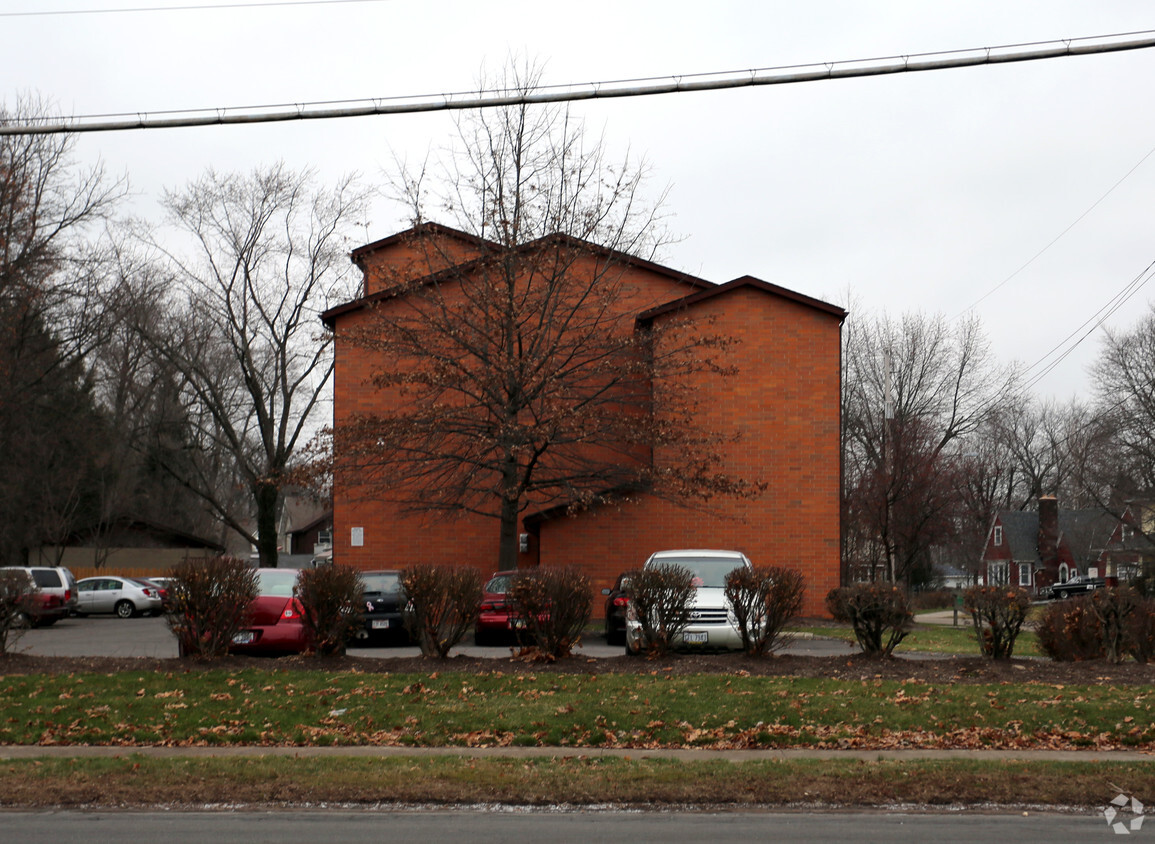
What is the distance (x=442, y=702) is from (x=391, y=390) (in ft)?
65.8

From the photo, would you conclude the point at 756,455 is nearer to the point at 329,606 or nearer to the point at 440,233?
the point at 440,233

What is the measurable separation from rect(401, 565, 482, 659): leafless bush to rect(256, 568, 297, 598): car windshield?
2272 mm

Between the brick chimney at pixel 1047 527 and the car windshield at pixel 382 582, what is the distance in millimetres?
59353

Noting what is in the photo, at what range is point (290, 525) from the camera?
11931 centimetres

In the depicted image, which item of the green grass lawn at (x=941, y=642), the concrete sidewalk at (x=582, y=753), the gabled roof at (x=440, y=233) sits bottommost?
the green grass lawn at (x=941, y=642)

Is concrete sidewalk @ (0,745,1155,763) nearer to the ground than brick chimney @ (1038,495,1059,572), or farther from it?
nearer to the ground

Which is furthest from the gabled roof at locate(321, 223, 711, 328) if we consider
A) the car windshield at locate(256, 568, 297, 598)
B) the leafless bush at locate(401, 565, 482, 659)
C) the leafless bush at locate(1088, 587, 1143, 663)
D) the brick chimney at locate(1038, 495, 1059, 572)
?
the brick chimney at locate(1038, 495, 1059, 572)

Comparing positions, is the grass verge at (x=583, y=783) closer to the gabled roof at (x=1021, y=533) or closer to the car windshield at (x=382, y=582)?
the car windshield at (x=382, y=582)

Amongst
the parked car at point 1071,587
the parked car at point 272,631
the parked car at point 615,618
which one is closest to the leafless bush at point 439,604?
the parked car at point 272,631

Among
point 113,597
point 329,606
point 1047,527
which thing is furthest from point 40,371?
point 1047,527

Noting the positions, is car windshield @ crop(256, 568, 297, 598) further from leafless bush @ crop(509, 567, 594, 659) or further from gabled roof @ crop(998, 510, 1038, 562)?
gabled roof @ crop(998, 510, 1038, 562)

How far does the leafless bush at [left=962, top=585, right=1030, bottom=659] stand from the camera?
13398mm

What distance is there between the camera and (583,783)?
8.32 meters

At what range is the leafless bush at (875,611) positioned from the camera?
13609 mm
